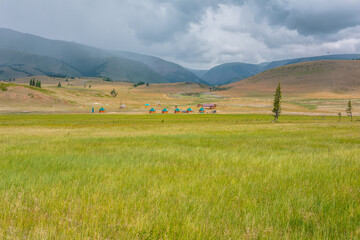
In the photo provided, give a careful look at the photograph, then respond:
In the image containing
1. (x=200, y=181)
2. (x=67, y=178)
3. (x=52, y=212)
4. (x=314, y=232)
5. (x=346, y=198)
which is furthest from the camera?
(x=67, y=178)

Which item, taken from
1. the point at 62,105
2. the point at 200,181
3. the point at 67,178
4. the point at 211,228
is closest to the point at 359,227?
the point at 211,228

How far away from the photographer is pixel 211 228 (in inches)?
123

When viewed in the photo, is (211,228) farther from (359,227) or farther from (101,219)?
(359,227)

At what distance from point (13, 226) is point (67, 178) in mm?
2693

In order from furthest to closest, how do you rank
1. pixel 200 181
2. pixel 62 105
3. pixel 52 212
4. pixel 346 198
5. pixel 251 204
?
pixel 62 105 < pixel 200 181 < pixel 346 198 < pixel 251 204 < pixel 52 212

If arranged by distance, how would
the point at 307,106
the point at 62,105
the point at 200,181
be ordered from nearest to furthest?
the point at 200,181, the point at 62,105, the point at 307,106

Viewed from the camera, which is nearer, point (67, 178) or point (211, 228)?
point (211, 228)

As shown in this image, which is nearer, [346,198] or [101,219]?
[101,219]

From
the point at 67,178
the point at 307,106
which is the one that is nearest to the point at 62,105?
the point at 67,178

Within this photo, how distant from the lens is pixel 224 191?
15.5 ft

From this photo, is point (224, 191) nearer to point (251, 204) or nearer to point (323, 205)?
point (251, 204)

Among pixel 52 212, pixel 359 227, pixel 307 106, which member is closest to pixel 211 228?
pixel 359 227

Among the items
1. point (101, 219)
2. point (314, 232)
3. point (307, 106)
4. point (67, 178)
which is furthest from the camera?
point (307, 106)

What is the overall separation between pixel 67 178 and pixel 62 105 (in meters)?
157
